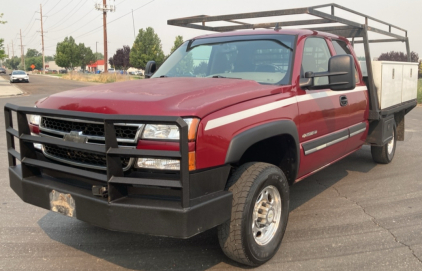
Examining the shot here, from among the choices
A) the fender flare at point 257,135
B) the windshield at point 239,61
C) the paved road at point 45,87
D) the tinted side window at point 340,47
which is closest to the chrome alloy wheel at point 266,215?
the fender flare at point 257,135

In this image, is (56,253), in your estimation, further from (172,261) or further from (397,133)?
(397,133)

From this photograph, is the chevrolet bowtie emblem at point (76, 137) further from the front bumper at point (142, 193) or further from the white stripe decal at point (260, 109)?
the white stripe decal at point (260, 109)

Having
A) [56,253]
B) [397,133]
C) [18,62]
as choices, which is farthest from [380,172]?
[18,62]

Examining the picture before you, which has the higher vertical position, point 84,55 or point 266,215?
point 84,55

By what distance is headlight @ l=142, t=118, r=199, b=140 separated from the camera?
2.74 metres

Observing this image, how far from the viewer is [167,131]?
9.19ft

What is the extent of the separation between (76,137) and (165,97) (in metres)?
0.72

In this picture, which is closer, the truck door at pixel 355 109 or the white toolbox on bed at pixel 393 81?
the truck door at pixel 355 109

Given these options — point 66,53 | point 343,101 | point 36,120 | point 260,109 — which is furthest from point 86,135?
point 66,53

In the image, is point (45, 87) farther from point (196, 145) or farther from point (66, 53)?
point (66, 53)

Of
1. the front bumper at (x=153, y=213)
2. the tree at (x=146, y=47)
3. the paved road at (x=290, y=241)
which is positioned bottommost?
the paved road at (x=290, y=241)

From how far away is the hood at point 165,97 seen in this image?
9.43ft

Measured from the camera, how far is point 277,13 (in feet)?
15.1

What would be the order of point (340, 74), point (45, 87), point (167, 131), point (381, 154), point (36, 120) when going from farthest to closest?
point (45, 87)
point (381, 154)
point (340, 74)
point (36, 120)
point (167, 131)
